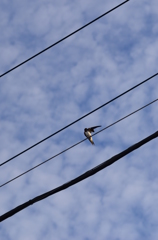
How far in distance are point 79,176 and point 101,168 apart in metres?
0.32

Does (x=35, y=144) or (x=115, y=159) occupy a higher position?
(x=35, y=144)

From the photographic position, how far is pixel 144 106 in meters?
6.22

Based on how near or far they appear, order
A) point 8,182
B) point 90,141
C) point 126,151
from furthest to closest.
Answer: point 90,141, point 8,182, point 126,151

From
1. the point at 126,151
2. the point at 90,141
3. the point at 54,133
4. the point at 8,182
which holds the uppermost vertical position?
the point at 90,141

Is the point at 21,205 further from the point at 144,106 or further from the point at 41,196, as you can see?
the point at 144,106

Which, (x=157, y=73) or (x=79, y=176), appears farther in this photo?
(x=157, y=73)

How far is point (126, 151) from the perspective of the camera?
4.84 metres

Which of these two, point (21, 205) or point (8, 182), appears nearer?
point (21, 205)

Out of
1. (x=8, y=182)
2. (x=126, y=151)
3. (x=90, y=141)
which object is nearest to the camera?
(x=126, y=151)

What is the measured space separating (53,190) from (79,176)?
43 centimetres

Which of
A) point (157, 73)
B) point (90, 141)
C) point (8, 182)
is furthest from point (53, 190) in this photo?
point (90, 141)

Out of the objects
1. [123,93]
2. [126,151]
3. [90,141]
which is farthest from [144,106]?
[90,141]

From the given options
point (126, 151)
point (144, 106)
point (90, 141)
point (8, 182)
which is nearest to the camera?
point (126, 151)

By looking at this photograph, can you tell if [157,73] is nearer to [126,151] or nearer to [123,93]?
[123,93]
